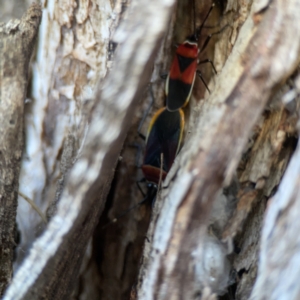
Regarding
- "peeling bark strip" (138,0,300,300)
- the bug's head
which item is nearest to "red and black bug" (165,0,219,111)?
the bug's head

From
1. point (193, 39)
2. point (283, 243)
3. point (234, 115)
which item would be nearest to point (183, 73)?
point (193, 39)

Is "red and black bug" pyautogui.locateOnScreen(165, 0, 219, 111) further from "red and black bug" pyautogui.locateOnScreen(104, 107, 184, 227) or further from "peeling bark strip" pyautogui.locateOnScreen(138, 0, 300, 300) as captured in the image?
"peeling bark strip" pyautogui.locateOnScreen(138, 0, 300, 300)

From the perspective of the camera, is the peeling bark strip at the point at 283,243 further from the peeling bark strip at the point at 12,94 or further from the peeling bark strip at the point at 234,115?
the peeling bark strip at the point at 12,94

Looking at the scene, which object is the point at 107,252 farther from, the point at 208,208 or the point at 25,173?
the point at 208,208

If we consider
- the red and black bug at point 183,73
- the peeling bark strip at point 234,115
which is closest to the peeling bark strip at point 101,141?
the peeling bark strip at point 234,115

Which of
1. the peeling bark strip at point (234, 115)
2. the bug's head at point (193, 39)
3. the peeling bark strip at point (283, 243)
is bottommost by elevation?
the peeling bark strip at point (283, 243)

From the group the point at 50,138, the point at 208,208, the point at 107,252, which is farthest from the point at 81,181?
the point at 107,252
